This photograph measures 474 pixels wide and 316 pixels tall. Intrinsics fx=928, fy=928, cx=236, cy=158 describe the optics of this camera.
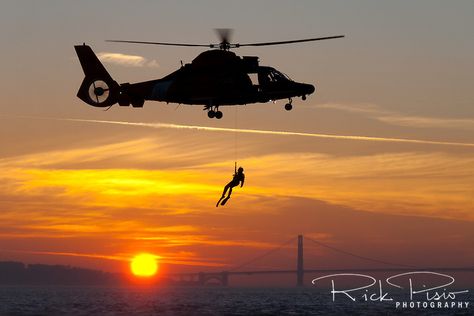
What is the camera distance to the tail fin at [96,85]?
210ft

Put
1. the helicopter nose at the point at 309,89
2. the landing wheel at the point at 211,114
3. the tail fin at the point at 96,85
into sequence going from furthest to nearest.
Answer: the tail fin at the point at 96,85
the helicopter nose at the point at 309,89
the landing wheel at the point at 211,114

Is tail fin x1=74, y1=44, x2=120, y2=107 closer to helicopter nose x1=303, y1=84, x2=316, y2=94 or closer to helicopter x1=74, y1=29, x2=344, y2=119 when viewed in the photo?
helicopter x1=74, y1=29, x2=344, y2=119

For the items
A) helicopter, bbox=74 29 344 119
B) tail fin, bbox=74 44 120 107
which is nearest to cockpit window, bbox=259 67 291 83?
helicopter, bbox=74 29 344 119

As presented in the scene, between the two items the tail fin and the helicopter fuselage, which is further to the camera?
the tail fin

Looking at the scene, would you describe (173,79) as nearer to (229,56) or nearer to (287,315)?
(229,56)

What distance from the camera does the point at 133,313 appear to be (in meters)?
124

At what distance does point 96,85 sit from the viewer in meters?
65.3

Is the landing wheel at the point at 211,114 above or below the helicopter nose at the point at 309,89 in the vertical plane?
below

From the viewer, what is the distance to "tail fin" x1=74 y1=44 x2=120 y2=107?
64.1 metres

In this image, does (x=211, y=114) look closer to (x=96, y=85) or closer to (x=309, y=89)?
(x=309, y=89)

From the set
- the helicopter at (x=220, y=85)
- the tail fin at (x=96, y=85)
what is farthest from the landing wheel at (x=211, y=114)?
the tail fin at (x=96, y=85)

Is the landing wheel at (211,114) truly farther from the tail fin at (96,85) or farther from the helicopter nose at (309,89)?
the tail fin at (96,85)

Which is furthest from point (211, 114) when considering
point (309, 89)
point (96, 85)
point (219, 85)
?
point (96, 85)

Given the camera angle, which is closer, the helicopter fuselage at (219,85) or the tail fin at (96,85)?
the helicopter fuselage at (219,85)
